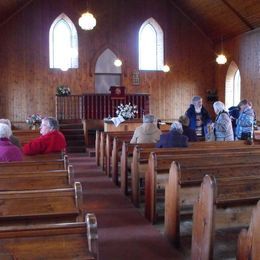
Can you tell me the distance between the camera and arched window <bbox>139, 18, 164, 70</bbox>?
49.9 ft

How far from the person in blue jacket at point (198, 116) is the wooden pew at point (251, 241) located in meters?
5.20

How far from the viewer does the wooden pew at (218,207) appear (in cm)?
298

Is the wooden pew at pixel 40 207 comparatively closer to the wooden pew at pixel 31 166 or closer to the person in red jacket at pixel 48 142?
the wooden pew at pixel 31 166

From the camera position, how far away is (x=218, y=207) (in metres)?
3.29

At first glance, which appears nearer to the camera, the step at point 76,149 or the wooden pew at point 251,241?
the wooden pew at point 251,241

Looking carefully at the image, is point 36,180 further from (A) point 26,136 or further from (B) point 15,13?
(B) point 15,13

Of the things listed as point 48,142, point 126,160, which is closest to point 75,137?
point 126,160

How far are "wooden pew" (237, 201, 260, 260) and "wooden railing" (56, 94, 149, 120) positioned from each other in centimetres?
1124

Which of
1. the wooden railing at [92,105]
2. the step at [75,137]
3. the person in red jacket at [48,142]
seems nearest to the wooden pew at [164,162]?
the person in red jacket at [48,142]

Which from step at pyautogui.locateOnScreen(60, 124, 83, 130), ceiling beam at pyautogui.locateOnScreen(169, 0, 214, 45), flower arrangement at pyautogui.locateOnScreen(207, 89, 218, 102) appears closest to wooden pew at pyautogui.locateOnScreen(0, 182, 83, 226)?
step at pyautogui.locateOnScreen(60, 124, 83, 130)

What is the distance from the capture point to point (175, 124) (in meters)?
5.42

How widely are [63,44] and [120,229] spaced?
11333mm

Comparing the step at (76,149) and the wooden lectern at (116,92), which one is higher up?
the wooden lectern at (116,92)

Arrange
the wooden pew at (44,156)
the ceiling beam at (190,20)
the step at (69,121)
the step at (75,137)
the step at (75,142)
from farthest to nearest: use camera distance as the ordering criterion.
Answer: the ceiling beam at (190,20) → the step at (69,121) → the step at (75,137) → the step at (75,142) → the wooden pew at (44,156)
